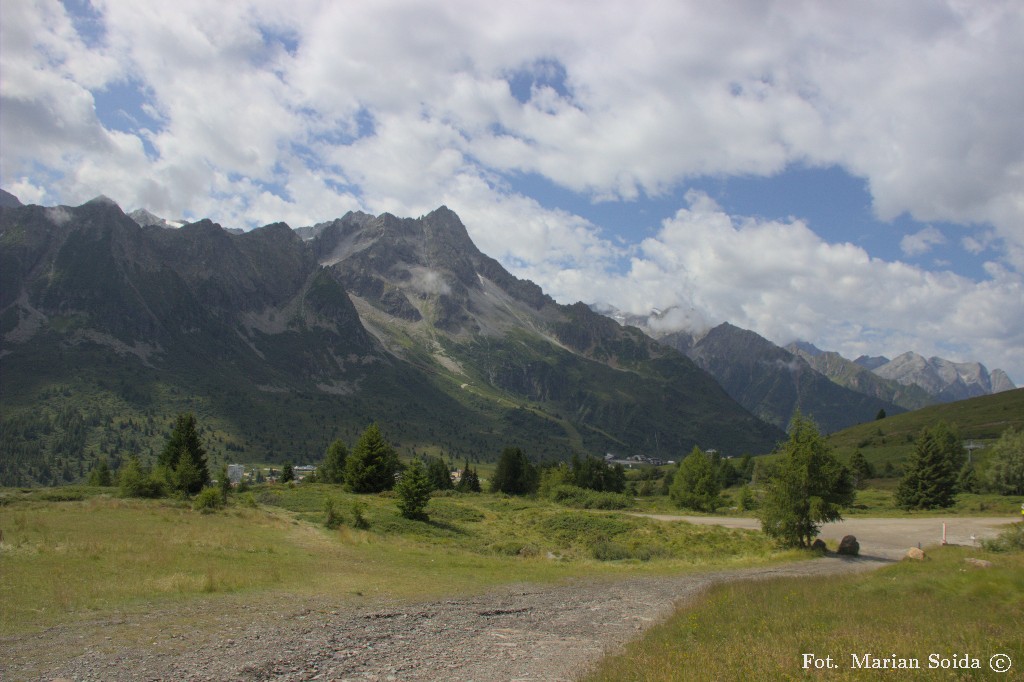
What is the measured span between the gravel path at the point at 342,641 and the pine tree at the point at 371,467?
4727 centimetres

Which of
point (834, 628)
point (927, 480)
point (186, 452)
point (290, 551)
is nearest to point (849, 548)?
point (834, 628)

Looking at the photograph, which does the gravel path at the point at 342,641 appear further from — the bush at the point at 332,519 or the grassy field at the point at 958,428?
the grassy field at the point at 958,428

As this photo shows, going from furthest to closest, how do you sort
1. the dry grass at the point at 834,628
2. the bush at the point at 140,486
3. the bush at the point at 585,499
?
the bush at the point at 585,499
the bush at the point at 140,486
the dry grass at the point at 834,628

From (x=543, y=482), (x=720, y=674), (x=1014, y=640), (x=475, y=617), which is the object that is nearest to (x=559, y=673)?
(x=720, y=674)

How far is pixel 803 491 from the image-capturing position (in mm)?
35781

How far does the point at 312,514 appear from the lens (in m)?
47.8

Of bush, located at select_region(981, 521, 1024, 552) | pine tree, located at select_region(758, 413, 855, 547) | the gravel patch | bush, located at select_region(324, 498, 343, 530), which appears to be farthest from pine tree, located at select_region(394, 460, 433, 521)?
bush, located at select_region(981, 521, 1024, 552)

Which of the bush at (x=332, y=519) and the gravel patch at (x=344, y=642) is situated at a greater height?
the gravel patch at (x=344, y=642)

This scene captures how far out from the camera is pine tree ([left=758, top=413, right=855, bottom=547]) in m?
35.7

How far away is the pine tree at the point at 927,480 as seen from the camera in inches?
2921

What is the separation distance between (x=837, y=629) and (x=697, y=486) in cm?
7381

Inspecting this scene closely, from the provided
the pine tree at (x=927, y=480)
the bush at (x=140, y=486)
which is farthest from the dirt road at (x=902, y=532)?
the bush at (x=140, y=486)

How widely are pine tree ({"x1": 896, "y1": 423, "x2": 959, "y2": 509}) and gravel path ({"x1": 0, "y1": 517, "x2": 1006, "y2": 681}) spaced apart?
72.5m

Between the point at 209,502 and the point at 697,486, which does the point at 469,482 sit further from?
the point at 209,502
